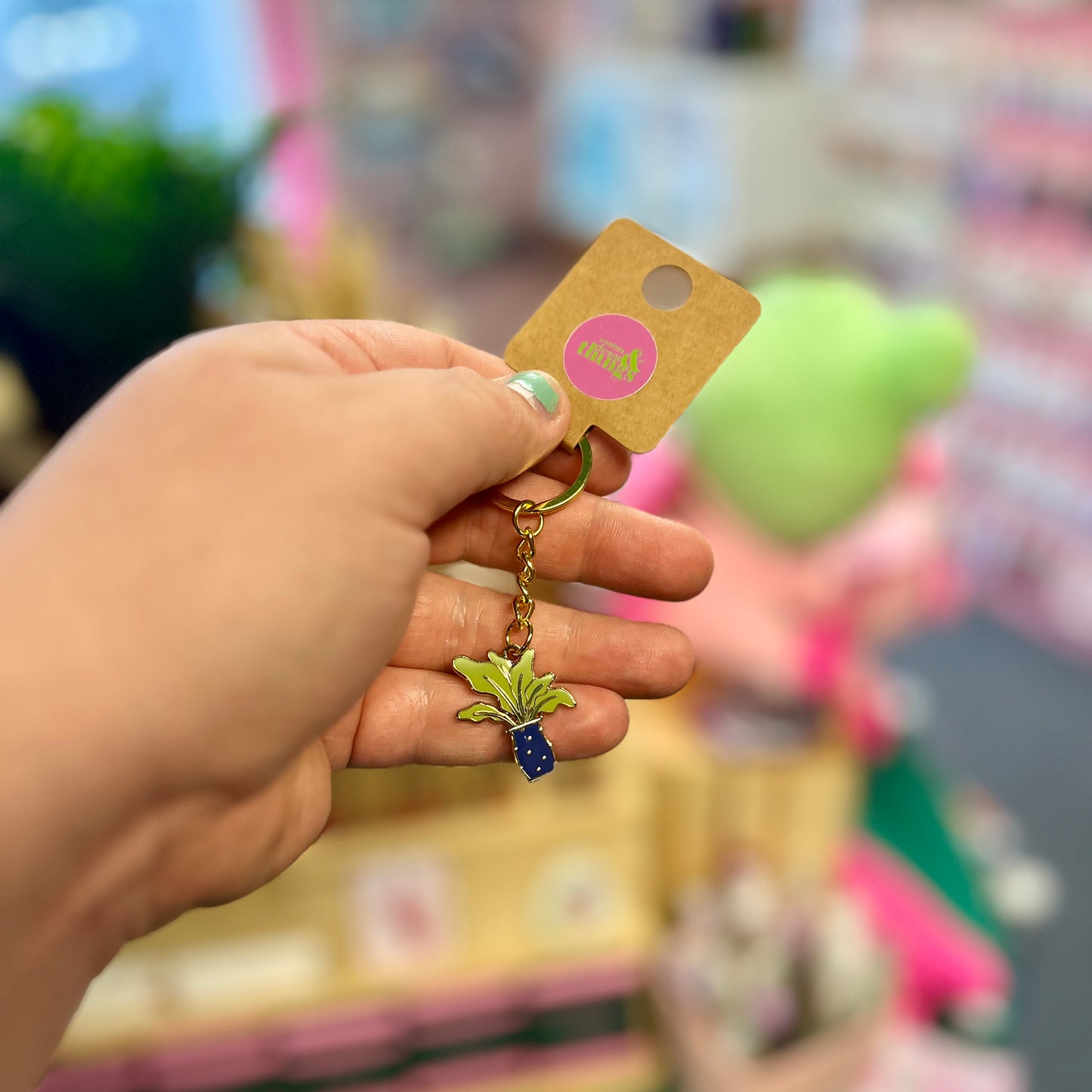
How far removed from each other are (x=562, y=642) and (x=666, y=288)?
0.26 m

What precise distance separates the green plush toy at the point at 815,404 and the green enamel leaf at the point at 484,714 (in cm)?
61

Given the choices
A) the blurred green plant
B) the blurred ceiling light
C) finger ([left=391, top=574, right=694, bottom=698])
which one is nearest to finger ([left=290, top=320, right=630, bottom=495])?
finger ([left=391, top=574, right=694, bottom=698])

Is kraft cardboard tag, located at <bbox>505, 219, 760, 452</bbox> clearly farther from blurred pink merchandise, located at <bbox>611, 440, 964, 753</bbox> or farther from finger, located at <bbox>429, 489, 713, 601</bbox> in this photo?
blurred pink merchandise, located at <bbox>611, 440, 964, 753</bbox>

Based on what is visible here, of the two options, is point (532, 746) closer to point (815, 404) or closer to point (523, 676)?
point (523, 676)

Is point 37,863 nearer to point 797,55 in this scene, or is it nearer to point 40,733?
point 40,733

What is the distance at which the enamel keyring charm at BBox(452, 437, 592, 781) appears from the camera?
0.67 metres

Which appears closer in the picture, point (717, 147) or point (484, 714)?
point (484, 714)

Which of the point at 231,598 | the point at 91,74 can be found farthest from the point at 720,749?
the point at 91,74

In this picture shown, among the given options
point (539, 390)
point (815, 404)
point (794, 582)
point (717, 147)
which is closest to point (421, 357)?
point (539, 390)

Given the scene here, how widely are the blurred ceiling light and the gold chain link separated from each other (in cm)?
350

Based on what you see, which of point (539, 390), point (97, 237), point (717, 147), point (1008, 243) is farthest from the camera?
point (717, 147)

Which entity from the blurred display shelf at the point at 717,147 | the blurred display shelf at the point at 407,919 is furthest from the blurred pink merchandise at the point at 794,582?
the blurred display shelf at the point at 717,147

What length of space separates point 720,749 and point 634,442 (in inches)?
33.4

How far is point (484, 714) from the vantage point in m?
0.68
